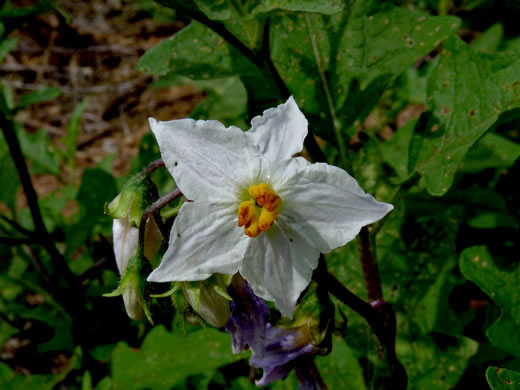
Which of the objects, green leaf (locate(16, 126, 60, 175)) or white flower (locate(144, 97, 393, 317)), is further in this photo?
green leaf (locate(16, 126, 60, 175))

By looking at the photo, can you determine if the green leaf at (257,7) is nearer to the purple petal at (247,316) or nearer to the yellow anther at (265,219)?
the yellow anther at (265,219)

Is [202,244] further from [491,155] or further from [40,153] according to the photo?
[40,153]

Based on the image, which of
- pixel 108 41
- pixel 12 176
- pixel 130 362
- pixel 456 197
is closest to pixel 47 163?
A: pixel 12 176

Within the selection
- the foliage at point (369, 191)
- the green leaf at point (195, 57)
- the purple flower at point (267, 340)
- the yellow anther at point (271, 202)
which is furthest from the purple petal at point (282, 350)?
the green leaf at point (195, 57)

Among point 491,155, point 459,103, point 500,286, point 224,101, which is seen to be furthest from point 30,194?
point 491,155

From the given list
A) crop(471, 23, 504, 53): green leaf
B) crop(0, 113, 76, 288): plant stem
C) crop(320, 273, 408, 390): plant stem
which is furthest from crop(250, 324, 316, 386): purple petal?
crop(471, 23, 504, 53): green leaf

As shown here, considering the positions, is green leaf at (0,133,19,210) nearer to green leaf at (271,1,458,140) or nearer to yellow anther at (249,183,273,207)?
green leaf at (271,1,458,140)
